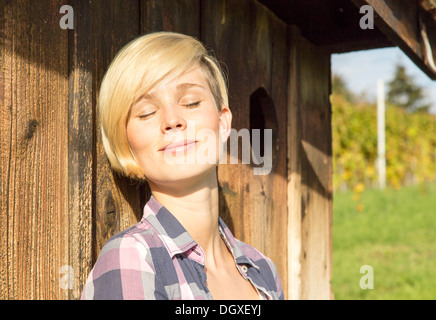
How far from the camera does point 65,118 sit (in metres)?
1.58

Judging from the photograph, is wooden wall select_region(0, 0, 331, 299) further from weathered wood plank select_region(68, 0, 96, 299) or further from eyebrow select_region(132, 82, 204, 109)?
eyebrow select_region(132, 82, 204, 109)

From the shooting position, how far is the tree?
3925 cm

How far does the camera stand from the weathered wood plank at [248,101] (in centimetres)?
248

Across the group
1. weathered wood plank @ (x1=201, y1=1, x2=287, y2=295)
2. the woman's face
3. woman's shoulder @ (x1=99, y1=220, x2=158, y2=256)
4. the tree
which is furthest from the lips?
the tree

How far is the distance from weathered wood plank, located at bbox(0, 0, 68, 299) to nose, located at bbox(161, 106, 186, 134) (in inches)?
12.3

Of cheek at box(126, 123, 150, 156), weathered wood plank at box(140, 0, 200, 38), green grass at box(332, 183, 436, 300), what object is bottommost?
green grass at box(332, 183, 436, 300)

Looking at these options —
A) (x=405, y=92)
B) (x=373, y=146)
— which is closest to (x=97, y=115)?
(x=373, y=146)

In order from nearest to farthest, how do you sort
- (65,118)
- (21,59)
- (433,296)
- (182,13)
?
1. (21,59)
2. (65,118)
3. (182,13)
4. (433,296)

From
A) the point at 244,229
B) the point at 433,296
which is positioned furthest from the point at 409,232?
the point at 244,229

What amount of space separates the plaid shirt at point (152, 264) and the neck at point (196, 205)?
0.18 feet

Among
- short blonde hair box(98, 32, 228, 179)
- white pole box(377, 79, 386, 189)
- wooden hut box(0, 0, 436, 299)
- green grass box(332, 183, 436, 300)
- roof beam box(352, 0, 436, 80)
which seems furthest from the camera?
white pole box(377, 79, 386, 189)

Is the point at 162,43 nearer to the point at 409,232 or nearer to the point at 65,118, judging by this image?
the point at 65,118
